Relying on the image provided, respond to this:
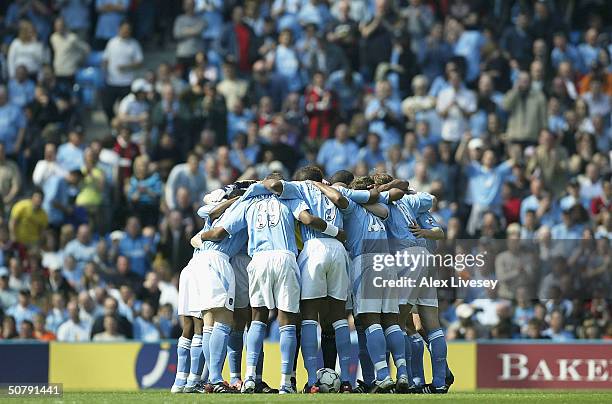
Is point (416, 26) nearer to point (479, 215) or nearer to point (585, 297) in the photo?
point (479, 215)

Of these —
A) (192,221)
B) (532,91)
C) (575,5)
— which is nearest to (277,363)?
(192,221)

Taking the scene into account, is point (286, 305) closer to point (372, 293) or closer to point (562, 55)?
point (372, 293)

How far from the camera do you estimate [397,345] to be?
14773 mm

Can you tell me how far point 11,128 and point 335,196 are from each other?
1045 cm

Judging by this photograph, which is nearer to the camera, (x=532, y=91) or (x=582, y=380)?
(x=582, y=380)

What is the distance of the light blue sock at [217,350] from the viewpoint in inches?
576

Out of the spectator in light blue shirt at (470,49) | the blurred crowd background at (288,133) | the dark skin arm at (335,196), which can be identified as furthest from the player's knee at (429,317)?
the spectator in light blue shirt at (470,49)

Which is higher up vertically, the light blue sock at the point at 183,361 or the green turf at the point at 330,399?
the light blue sock at the point at 183,361

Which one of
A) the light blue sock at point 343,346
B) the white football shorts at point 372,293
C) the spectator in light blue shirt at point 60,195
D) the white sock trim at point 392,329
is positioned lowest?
the light blue sock at point 343,346

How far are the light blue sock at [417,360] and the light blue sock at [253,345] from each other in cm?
171

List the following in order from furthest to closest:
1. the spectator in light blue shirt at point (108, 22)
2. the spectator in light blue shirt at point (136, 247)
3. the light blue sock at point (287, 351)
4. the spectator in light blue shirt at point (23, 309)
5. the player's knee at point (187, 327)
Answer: the spectator in light blue shirt at point (108, 22), the spectator in light blue shirt at point (136, 247), the spectator in light blue shirt at point (23, 309), the player's knee at point (187, 327), the light blue sock at point (287, 351)

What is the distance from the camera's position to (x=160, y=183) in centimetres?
2292

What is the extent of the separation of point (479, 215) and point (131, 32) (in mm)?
7207

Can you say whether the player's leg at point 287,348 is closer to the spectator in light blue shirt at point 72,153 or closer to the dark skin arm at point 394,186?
the dark skin arm at point 394,186
